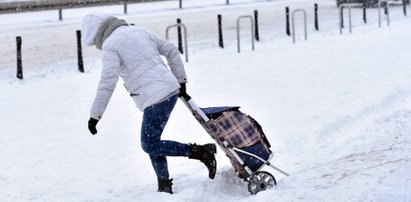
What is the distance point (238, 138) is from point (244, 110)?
4.30m

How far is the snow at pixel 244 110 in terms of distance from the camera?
6.50 m

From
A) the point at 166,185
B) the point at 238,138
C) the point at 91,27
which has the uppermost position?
the point at 91,27

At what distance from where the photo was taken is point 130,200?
21.3 ft

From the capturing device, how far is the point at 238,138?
6.32 m

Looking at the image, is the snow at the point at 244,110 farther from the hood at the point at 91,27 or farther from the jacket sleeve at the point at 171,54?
the hood at the point at 91,27

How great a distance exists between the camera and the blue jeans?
612cm

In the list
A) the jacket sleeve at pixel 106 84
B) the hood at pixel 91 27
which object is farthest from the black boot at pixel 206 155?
the hood at pixel 91 27

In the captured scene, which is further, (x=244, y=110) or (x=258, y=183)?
(x=244, y=110)

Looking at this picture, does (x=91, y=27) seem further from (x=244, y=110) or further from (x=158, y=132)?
(x=244, y=110)

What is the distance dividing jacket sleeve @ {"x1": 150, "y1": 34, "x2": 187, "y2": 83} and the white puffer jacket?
0.20 feet

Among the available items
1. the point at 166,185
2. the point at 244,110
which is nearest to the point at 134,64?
the point at 166,185

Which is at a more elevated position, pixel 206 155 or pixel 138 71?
pixel 138 71

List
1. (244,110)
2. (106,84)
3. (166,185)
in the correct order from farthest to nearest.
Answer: (244,110), (166,185), (106,84)

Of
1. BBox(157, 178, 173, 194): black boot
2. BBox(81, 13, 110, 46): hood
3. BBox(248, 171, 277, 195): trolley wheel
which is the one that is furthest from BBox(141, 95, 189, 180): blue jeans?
BBox(81, 13, 110, 46): hood
